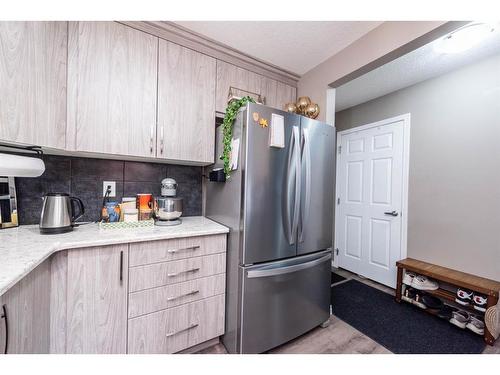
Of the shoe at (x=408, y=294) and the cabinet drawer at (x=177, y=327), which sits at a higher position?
the cabinet drawer at (x=177, y=327)

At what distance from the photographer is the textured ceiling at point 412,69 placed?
1766 millimetres

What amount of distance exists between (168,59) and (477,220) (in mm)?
3025

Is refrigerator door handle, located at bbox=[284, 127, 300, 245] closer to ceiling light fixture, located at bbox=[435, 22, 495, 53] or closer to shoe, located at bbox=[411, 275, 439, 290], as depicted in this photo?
ceiling light fixture, located at bbox=[435, 22, 495, 53]

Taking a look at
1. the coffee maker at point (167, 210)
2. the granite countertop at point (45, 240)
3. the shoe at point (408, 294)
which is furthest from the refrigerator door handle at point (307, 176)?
the shoe at point (408, 294)

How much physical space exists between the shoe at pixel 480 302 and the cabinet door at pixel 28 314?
9.64 feet

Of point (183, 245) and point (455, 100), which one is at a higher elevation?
point (455, 100)

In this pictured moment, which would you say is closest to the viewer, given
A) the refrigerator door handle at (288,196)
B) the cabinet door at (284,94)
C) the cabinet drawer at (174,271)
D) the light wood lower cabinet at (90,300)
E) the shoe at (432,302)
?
the light wood lower cabinet at (90,300)

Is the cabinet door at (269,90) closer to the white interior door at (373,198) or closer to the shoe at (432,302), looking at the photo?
the white interior door at (373,198)

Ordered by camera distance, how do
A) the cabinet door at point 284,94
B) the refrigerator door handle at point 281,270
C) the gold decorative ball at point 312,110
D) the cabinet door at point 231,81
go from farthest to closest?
the cabinet door at point 284,94 → the gold decorative ball at point 312,110 → the cabinet door at point 231,81 → the refrigerator door handle at point 281,270

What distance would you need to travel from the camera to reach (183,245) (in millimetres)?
1297

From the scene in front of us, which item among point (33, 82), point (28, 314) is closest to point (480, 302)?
point (28, 314)

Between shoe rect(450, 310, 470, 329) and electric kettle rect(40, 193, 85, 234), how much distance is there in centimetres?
310
